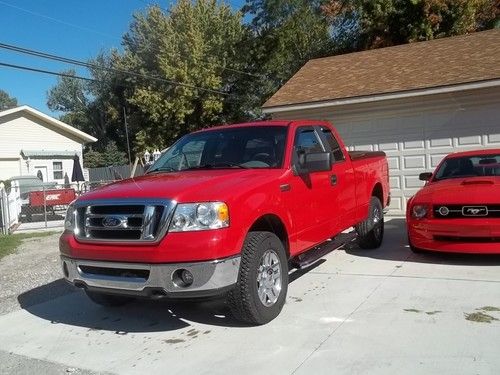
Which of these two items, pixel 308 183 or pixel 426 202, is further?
pixel 426 202

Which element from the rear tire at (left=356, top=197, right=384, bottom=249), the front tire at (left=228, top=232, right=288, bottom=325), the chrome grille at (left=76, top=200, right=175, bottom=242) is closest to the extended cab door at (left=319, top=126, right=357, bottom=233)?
the rear tire at (left=356, top=197, right=384, bottom=249)

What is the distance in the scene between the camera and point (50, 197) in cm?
1853

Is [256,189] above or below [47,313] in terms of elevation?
above

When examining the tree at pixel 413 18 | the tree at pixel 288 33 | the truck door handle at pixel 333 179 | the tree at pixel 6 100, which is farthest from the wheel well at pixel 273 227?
the tree at pixel 6 100

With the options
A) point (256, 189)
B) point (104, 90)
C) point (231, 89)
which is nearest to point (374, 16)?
point (231, 89)

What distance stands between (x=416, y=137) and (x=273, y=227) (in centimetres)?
777

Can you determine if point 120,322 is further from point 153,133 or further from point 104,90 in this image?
point 104,90

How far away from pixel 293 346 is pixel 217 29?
33767 mm

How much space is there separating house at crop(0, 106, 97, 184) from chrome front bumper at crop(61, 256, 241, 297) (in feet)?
77.7

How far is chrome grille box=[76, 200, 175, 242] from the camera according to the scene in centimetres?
451

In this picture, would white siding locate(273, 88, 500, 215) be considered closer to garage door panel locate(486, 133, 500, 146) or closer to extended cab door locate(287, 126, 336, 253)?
garage door panel locate(486, 133, 500, 146)

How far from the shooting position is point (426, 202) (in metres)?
7.02

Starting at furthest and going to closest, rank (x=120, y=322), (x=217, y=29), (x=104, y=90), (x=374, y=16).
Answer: (x=104, y=90) → (x=217, y=29) → (x=374, y=16) → (x=120, y=322)

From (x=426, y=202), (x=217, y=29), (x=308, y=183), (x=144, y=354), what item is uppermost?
(x=217, y=29)
